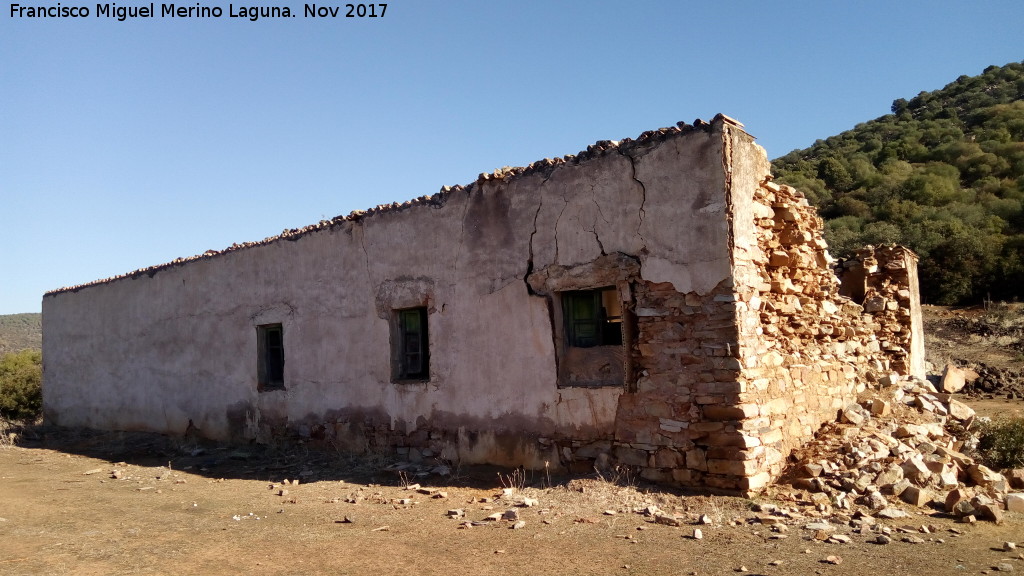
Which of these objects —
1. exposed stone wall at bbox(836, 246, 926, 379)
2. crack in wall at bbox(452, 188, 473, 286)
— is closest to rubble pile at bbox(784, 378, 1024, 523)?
exposed stone wall at bbox(836, 246, 926, 379)

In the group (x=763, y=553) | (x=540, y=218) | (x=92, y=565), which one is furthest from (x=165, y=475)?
(x=763, y=553)

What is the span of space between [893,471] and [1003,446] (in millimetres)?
1822

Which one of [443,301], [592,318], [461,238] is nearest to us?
[592,318]

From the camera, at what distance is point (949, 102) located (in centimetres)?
4203

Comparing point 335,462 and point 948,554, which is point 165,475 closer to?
point 335,462

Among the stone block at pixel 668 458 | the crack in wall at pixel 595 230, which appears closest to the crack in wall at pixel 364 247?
the crack in wall at pixel 595 230

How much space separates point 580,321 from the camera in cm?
820

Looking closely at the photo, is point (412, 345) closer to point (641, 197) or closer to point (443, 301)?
point (443, 301)

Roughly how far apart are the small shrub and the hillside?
43898mm

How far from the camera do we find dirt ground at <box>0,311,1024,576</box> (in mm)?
5172

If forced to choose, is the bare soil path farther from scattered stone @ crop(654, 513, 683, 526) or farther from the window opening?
the window opening

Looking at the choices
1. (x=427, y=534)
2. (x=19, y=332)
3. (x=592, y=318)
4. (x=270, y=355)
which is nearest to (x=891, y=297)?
(x=592, y=318)

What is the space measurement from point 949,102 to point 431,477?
43813 millimetres

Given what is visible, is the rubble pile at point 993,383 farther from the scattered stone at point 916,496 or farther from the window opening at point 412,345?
the window opening at point 412,345
